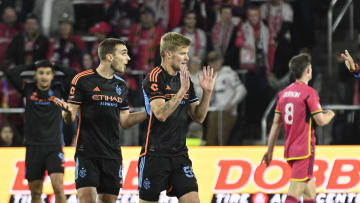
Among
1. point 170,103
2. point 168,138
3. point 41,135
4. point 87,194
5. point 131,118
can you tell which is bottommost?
point 87,194

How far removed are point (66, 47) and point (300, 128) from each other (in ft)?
21.5

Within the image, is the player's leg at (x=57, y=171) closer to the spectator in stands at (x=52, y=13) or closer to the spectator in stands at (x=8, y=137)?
the spectator in stands at (x=8, y=137)

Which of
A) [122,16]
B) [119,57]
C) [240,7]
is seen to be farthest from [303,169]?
[122,16]

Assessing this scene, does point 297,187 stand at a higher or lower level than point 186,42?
lower

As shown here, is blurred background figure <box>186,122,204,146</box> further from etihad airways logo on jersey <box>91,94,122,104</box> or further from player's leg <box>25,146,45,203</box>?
etihad airways logo on jersey <box>91,94,122,104</box>

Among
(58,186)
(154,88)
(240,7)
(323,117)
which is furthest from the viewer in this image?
(240,7)

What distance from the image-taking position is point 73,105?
842 cm

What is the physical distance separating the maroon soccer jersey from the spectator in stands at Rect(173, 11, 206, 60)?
16.4ft

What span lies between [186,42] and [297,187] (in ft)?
8.98

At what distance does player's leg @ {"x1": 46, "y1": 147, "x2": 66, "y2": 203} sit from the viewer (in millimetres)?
10477

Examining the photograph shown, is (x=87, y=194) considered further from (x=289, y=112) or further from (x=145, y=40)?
(x=145, y=40)

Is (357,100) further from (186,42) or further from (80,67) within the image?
(186,42)

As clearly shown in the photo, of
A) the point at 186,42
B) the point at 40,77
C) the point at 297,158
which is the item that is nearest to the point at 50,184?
the point at 40,77

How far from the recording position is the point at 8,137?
42.8 feet
